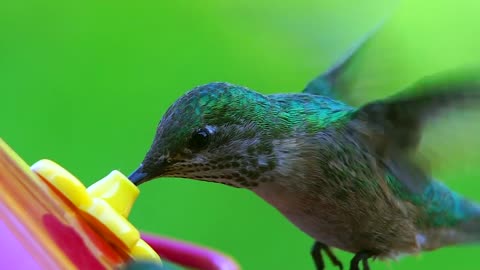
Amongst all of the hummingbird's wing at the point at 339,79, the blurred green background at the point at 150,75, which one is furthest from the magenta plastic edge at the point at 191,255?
the blurred green background at the point at 150,75

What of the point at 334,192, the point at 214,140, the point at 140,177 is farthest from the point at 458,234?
the point at 140,177

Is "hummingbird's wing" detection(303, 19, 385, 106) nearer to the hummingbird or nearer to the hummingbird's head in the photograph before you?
the hummingbird

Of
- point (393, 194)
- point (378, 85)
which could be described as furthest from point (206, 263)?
point (378, 85)

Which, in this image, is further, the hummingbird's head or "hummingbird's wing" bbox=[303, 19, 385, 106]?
"hummingbird's wing" bbox=[303, 19, 385, 106]

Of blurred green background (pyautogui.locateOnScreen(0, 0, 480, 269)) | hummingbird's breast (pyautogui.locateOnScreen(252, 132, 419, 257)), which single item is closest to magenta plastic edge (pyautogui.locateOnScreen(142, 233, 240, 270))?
hummingbird's breast (pyautogui.locateOnScreen(252, 132, 419, 257))

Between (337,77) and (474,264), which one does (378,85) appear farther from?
(474,264)
